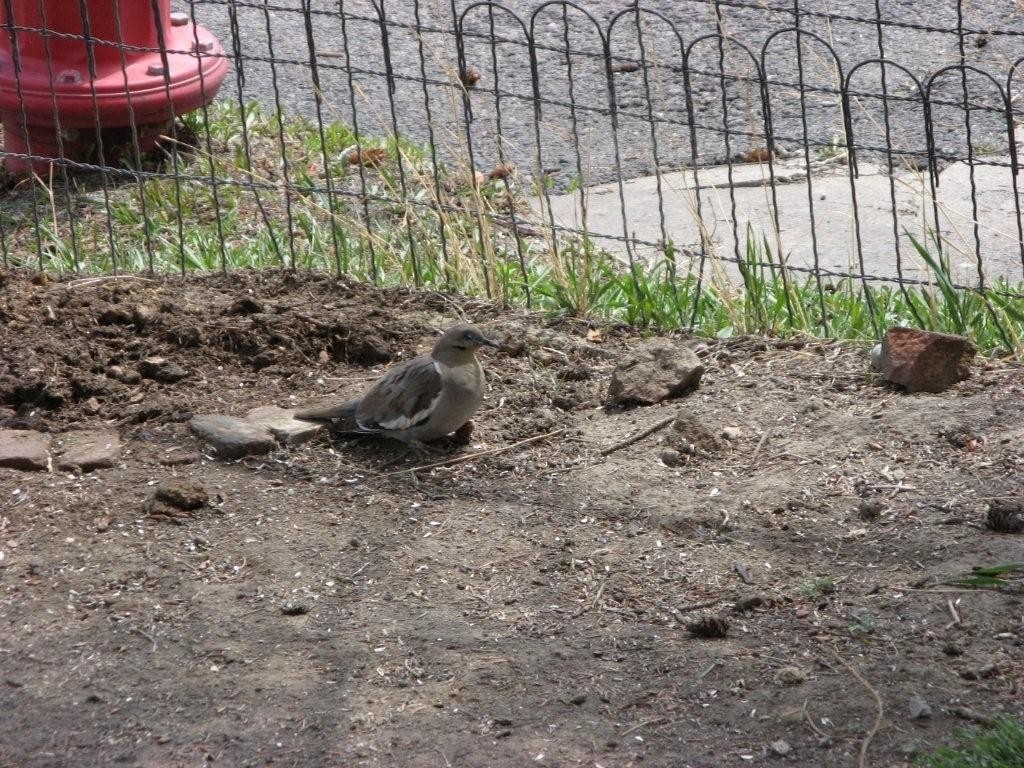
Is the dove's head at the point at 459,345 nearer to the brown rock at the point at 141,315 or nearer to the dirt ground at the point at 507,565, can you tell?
the dirt ground at the point at 507,565

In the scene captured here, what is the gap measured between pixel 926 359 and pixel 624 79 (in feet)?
16.9

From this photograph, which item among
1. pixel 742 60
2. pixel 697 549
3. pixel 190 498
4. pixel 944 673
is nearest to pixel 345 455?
pixel 190 498

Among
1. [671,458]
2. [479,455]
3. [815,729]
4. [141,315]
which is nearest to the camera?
[815,729]

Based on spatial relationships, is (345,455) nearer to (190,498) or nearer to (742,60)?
(190,498)

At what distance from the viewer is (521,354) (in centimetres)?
551

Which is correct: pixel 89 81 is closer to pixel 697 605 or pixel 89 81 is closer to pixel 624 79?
pixel 624 79

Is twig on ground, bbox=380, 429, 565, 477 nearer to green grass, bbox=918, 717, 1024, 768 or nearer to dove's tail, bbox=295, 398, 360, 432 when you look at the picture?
dove's tail, bbox=295, 398, 360, 432

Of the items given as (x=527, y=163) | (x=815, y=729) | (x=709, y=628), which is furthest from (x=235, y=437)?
(x=527, y=163)

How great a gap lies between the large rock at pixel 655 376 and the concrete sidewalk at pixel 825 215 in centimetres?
167

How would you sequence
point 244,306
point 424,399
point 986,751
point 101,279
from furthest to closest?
point 101,279 → point 244,306 → point 424,399 → point 986,751

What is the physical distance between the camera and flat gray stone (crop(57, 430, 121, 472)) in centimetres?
475

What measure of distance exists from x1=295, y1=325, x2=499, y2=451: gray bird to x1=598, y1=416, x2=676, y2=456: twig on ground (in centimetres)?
47

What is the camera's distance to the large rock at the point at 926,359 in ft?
15.6

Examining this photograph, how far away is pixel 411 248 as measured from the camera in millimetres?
6062
